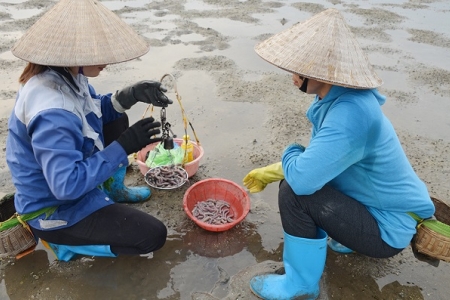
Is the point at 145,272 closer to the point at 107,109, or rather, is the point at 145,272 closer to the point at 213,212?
the point at 213,212

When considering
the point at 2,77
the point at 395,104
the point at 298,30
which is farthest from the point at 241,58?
the point at 298,30

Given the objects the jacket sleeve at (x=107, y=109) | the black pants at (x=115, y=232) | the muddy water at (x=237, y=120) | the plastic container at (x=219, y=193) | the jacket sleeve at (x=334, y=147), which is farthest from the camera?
the plastic container at (x=219, y=193)

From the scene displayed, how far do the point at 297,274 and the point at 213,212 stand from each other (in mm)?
1102

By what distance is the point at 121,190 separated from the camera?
3.51m

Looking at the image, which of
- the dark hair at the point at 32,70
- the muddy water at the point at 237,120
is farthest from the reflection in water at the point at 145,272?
the dark hair at the point at 32,70

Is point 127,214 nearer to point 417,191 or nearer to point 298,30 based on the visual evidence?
point 298,30

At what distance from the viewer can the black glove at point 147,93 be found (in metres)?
3.02

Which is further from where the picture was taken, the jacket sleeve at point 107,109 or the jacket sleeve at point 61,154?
the jacket sleeve at point 107,109

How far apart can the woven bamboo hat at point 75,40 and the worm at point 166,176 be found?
155 cm

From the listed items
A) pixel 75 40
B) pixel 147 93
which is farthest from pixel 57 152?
pixel 147 93

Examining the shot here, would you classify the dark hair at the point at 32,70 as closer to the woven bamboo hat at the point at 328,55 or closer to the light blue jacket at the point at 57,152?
the light blue jacket at the point at 57,152

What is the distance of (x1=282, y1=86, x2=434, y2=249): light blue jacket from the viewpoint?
2125mm

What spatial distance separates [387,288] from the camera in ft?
9.24

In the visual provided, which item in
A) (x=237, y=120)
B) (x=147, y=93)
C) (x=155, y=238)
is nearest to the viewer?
(x=155, y=238)
